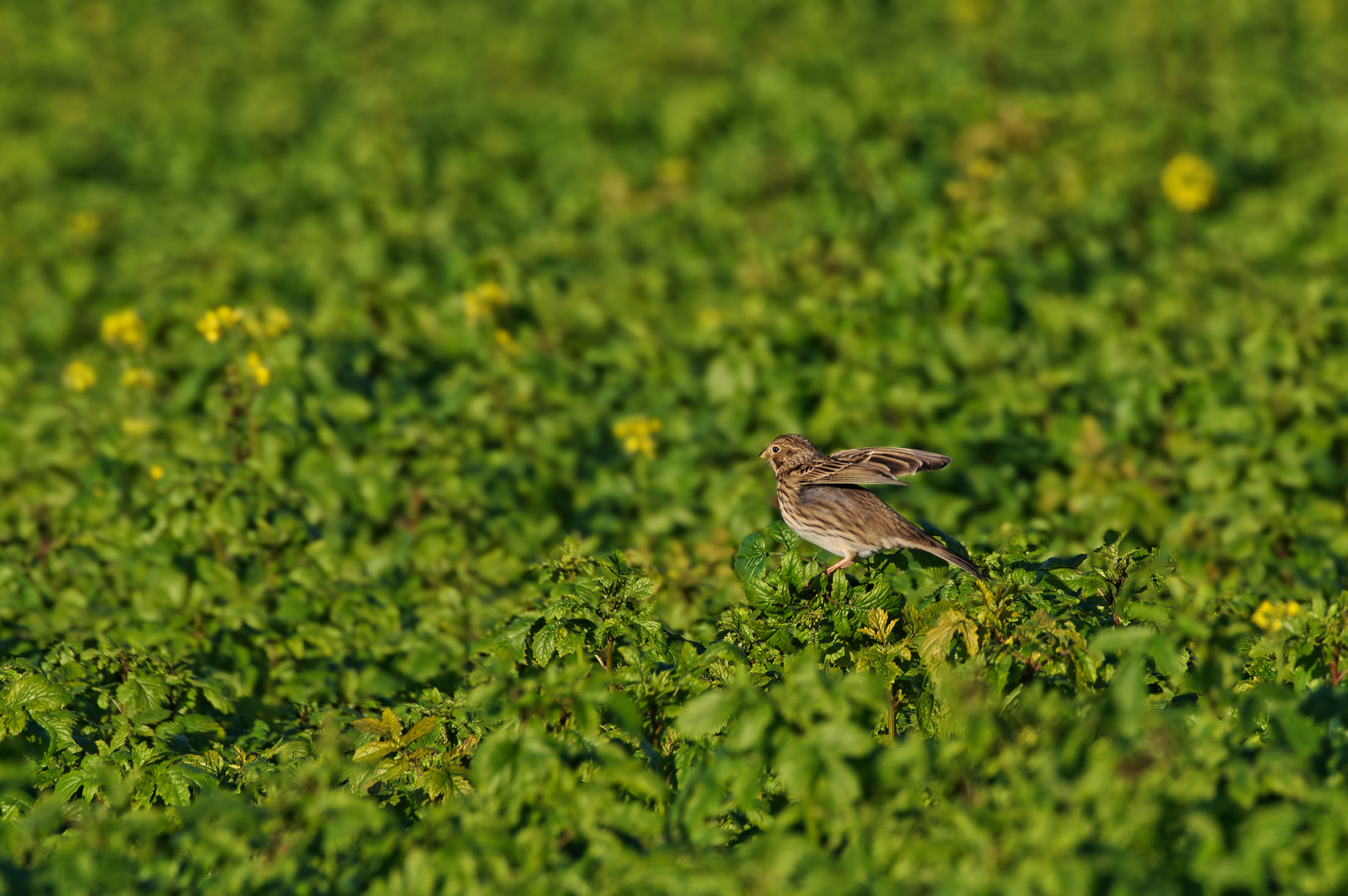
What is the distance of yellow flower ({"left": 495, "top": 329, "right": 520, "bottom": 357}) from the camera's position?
885 cm

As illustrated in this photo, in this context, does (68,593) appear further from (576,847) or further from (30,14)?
(30,14)

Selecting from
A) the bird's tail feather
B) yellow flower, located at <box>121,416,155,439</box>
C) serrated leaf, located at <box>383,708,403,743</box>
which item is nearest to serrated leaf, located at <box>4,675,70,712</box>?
serrated leaf, located at <box>383,708,403,743</box>

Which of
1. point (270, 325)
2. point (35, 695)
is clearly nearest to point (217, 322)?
point (270, 325)

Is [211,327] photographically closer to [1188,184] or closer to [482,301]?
[482,301]

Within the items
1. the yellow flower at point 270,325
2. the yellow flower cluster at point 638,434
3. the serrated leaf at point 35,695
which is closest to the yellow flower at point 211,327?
the yellow flower at point 270,325

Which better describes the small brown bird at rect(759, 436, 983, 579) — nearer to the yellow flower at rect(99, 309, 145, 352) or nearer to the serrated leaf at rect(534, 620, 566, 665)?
the serrated leaf at rect(534, 620, 566, 665)

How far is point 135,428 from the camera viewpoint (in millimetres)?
7598

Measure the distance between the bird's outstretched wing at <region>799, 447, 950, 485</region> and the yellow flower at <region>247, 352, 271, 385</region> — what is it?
11.3 feet

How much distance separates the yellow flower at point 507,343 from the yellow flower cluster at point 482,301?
177mm

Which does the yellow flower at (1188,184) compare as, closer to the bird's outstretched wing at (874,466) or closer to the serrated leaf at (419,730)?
the bird's outstretched wing at (874,466)

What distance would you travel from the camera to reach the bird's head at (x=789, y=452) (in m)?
6.33

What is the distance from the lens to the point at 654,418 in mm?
8547

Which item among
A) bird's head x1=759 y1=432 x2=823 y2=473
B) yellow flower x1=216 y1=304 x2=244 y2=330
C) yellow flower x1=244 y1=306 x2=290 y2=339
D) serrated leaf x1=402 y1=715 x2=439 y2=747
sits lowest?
yellow flower x1=244 y1=306 x2=290 y2=339

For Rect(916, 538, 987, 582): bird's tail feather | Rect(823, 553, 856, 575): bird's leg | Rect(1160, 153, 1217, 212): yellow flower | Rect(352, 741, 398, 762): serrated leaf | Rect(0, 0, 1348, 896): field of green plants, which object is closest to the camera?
Rect(0, 0, 1348, 896): field of green plants
